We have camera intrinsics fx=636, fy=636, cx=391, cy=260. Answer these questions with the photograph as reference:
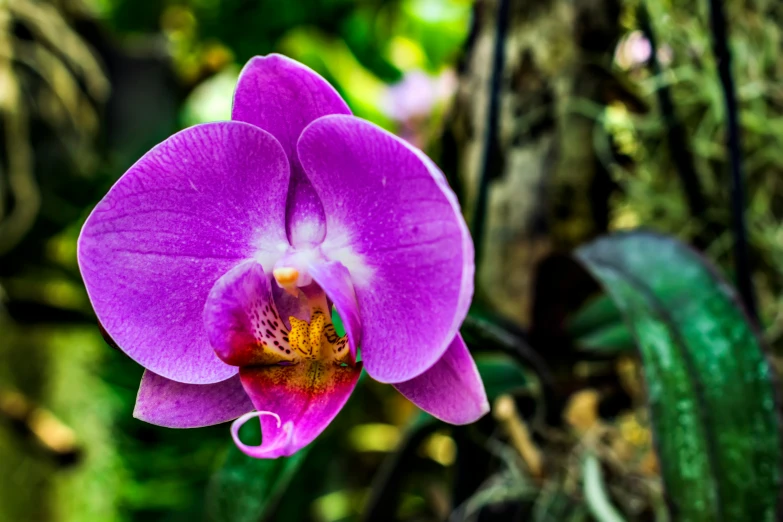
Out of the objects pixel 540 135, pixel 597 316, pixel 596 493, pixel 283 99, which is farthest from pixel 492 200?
pixel 283 99

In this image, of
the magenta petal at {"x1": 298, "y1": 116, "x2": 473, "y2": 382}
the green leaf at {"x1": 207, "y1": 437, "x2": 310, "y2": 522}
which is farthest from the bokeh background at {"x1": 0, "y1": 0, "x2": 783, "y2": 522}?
the magenta petal at {"x1": 298, "y1": 116, "x2": 473, "y2": 382}

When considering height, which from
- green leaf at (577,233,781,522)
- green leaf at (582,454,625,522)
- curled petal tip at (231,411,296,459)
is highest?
curled petal tip at (231,411,296,459)

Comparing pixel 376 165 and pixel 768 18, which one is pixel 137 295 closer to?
pixel 376 165

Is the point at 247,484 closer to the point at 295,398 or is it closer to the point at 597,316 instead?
the point at 295,398

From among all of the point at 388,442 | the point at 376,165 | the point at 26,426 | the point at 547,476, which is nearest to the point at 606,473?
the point at 547,476

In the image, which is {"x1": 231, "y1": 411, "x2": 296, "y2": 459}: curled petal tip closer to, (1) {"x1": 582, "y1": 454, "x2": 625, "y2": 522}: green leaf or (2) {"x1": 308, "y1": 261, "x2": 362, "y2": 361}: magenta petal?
(2) {"x1": 308, "y1": 261, "x2": 362, "y2": 361}: magenta petal

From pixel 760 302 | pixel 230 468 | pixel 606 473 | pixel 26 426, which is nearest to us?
pixel 230 468
